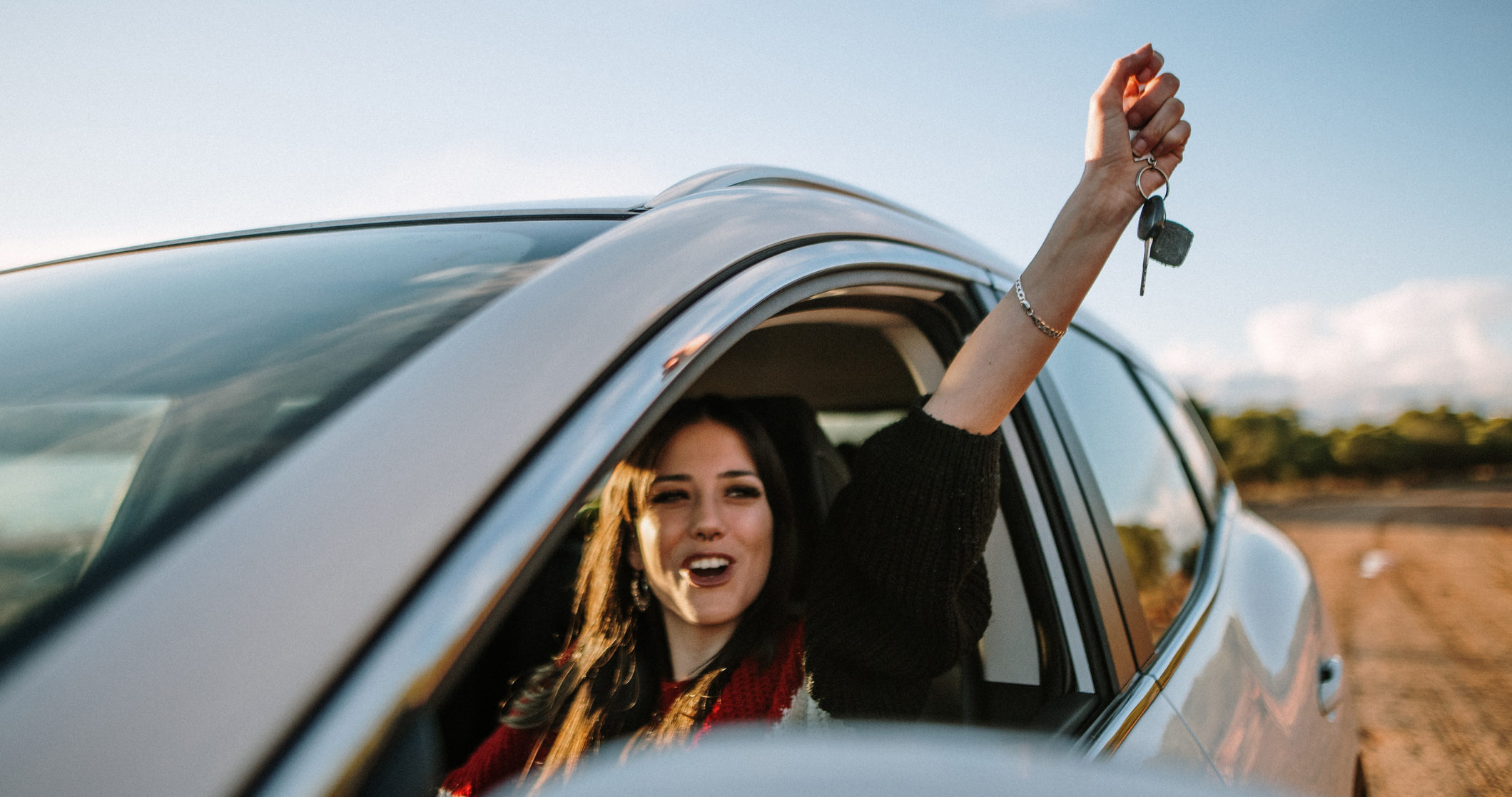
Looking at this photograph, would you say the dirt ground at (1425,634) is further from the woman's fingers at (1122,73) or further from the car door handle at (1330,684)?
the woman's fingers at (1122,73)

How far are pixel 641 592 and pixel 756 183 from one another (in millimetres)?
870

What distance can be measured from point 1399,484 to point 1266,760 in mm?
18057

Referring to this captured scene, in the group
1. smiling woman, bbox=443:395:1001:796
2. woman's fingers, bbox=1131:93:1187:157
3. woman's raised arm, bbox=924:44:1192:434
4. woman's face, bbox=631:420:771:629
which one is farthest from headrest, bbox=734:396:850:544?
woman's fingers, bbox=1131:93:1187:157

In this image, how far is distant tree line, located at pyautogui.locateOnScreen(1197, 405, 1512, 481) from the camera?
1491 cm

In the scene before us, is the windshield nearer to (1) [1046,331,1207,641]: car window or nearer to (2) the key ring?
(2) the key ring

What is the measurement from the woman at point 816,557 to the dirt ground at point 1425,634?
1.57 metres

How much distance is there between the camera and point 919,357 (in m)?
1.83

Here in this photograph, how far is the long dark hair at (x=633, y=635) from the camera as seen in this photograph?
1582mm

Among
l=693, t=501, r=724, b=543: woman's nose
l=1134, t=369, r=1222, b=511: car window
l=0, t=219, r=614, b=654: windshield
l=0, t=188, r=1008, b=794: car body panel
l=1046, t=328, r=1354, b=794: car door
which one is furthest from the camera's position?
l=1134, t=369, r=1222, b=511: car window

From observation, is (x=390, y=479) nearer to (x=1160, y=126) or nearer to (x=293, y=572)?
(x=293, y=572)

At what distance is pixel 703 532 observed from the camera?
5.51 feet

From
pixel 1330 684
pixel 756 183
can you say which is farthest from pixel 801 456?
pixel 1330 684

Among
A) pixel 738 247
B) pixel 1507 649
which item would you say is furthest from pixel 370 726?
pixel 1507 649

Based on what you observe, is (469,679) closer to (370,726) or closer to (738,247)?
(738,247)
